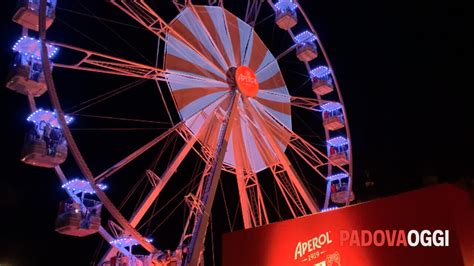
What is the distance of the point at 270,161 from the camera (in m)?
16.0

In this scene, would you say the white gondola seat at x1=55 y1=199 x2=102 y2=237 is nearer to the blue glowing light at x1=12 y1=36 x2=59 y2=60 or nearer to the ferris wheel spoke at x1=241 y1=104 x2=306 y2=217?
the blue glowing light at x1=12 y1=36 x2=59 y2=60

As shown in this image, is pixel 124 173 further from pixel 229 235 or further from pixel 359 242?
pixel 359 242

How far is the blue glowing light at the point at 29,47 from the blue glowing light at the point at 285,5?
306 inches

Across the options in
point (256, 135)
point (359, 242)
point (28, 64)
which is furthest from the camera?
point (256, 135)

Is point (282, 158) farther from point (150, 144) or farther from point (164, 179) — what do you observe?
point (150, 144)

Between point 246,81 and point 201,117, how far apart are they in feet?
5.96

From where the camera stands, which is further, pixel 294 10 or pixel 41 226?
pixel 41 226

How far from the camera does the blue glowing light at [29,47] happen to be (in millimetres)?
11352

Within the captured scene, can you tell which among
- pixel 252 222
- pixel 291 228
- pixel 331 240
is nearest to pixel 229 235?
pixel 291 228

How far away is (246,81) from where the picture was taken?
48.1 feet

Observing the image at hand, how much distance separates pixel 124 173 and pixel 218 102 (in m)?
14.2

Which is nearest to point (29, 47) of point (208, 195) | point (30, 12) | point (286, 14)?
point (30, 12)

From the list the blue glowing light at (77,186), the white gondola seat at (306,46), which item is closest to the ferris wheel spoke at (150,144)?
the blue glowing light at (77,186)

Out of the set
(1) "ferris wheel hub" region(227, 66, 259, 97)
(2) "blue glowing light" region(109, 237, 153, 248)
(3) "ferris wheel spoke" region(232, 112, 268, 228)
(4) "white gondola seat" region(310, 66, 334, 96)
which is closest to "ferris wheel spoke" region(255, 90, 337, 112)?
(4) "white gondola seat" region(310, 66, 334, 96)
